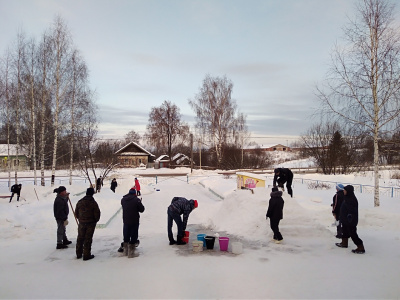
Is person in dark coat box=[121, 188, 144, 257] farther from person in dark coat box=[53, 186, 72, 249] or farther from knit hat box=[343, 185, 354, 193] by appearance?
knit hat box=[343, 185, 354, 193]

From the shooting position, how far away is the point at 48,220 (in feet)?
31.3

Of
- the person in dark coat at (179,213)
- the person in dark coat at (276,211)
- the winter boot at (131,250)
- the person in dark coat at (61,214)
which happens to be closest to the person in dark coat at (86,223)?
the winter boot at (131,250)

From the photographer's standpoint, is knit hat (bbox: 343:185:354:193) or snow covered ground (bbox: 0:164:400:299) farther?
knit hat (bbox: 343:185:354:193)

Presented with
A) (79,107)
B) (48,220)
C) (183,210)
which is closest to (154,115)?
(79,107)

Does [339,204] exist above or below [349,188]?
below

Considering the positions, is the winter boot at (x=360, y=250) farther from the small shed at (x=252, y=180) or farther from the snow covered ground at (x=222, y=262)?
the small shed at (x=252, y=180)

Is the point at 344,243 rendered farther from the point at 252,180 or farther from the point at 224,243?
the point at 252,180

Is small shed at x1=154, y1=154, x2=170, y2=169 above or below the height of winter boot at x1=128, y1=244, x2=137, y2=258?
above

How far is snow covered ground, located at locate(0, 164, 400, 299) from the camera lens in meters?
4.34

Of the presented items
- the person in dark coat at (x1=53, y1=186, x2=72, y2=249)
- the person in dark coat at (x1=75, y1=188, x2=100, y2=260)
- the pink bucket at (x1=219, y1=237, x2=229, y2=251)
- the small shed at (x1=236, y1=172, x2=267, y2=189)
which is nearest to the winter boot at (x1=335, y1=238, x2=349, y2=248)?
the pink bucket at (x1=219, y1=237, x2=229, y2=251)

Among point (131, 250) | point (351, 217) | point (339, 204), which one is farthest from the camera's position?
point (339, 204)

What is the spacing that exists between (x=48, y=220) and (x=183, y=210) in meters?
5.60

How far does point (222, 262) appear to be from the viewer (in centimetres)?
562

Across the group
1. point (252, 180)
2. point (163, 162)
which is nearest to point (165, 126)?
point (163, 162)
